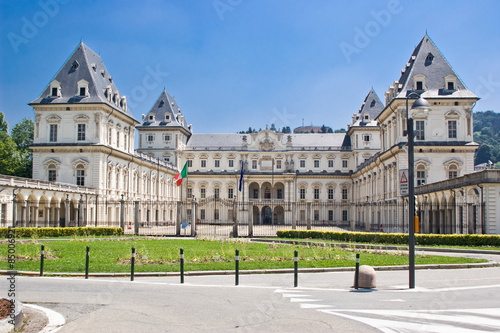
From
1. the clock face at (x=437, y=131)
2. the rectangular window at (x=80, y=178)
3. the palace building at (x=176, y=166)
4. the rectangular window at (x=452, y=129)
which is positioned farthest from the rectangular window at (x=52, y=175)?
the rectangular window at (x=452, y=129)

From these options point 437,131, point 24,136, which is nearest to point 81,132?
point 24,136

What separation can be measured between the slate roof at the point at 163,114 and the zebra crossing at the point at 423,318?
81430 mm

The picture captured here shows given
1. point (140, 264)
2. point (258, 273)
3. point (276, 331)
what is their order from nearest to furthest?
point (276, 331) < point (258, 273) < point (140, 264)

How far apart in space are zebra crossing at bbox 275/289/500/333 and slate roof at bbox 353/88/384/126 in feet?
267

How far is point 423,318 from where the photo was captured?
35.1 feet

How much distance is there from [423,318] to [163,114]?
8495 centimetres

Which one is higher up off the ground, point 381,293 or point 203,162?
point 203,162

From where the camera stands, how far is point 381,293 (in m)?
14.1

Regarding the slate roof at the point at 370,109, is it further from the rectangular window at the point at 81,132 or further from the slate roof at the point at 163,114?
the rectangular window at the point at 81,132

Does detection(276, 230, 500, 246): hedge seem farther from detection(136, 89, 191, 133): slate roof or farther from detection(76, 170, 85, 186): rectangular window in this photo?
detection(136, 89, 191, 133): slate roof

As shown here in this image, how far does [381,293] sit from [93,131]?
47087mm

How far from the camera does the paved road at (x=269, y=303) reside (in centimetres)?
1011

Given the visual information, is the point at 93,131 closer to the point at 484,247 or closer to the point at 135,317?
the point at 484,247

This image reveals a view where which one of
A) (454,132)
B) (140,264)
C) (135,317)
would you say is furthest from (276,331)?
(454,132)
